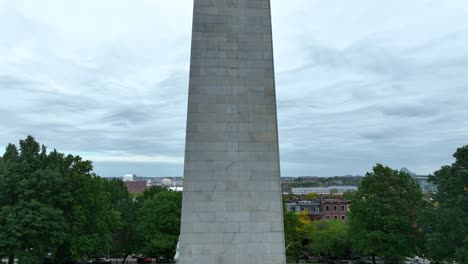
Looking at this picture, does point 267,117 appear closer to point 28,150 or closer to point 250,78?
point 250,78

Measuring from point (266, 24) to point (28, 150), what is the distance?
27.7 m

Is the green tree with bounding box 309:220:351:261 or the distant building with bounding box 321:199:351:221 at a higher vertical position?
the distant building with bounding box 321:199:351:221

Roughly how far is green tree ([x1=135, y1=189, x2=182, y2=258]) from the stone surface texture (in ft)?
112

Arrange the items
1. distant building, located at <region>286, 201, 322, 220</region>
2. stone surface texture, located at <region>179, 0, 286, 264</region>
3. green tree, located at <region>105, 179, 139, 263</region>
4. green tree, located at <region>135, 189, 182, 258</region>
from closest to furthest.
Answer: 1. stone surface texture, located at <region>179, 0, 286, 264</region>
2. green tree, located at <region>135, 189, 182, 258</region>
3. green tree, located at <region>105, 179, 139, 263</region>
4. distant building, located at <region>286, 201, 322, 220</region>

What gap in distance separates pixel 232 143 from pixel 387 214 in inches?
1150

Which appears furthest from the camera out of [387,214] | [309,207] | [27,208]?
[309,207]

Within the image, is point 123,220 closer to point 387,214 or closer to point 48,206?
point 48,206

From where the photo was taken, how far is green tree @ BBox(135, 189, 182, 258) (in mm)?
44875

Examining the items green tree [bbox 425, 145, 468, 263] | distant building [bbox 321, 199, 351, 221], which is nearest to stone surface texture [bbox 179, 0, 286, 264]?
green tree [bbox 425, 145, 468, 263]

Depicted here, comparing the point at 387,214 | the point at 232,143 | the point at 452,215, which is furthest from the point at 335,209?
the point at 232,143

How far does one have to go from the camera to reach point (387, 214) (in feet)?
122

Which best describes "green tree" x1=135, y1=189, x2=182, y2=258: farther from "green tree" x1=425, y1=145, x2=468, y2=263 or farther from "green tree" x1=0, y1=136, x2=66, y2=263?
"green tree" x1=425, y1=145, x2=468, y2=263

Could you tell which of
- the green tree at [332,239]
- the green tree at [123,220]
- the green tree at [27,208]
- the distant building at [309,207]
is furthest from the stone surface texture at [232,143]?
the distant building at [309,207]

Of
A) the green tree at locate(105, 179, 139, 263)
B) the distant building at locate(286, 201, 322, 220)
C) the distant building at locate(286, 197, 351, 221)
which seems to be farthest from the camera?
the distant building at locate(286, 201, 322, 220)
